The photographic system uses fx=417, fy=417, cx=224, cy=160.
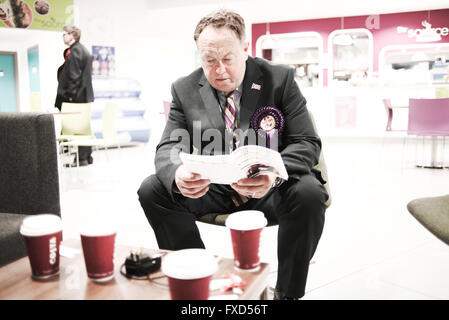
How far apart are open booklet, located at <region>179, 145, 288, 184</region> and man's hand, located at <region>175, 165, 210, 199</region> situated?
0.03m

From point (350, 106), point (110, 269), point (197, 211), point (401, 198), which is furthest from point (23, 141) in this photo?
point (350, 106)

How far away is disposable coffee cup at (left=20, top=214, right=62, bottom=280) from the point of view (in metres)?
0.99

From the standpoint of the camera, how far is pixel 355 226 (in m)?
2.92

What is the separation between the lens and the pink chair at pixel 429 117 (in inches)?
189

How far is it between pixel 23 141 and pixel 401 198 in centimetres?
310

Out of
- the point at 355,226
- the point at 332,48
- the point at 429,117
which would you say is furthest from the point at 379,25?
the point at 355,226

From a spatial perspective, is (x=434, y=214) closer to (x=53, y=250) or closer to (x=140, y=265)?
(x=140, y=265)

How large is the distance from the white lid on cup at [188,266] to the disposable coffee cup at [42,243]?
33 centimetres

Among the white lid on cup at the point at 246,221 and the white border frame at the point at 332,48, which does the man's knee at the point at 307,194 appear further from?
the white border frame at the point at 332,48

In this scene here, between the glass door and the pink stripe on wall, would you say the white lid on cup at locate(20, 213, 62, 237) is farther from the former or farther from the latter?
the pink stripe on wall

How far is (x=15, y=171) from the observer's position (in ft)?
5.89

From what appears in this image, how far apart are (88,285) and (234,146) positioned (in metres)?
0.90

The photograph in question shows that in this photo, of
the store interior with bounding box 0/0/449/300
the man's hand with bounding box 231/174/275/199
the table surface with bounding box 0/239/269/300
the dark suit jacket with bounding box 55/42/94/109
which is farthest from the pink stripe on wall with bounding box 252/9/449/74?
the table surface with bounding box 0/239/269/300

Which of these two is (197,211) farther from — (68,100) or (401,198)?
(68,100)
